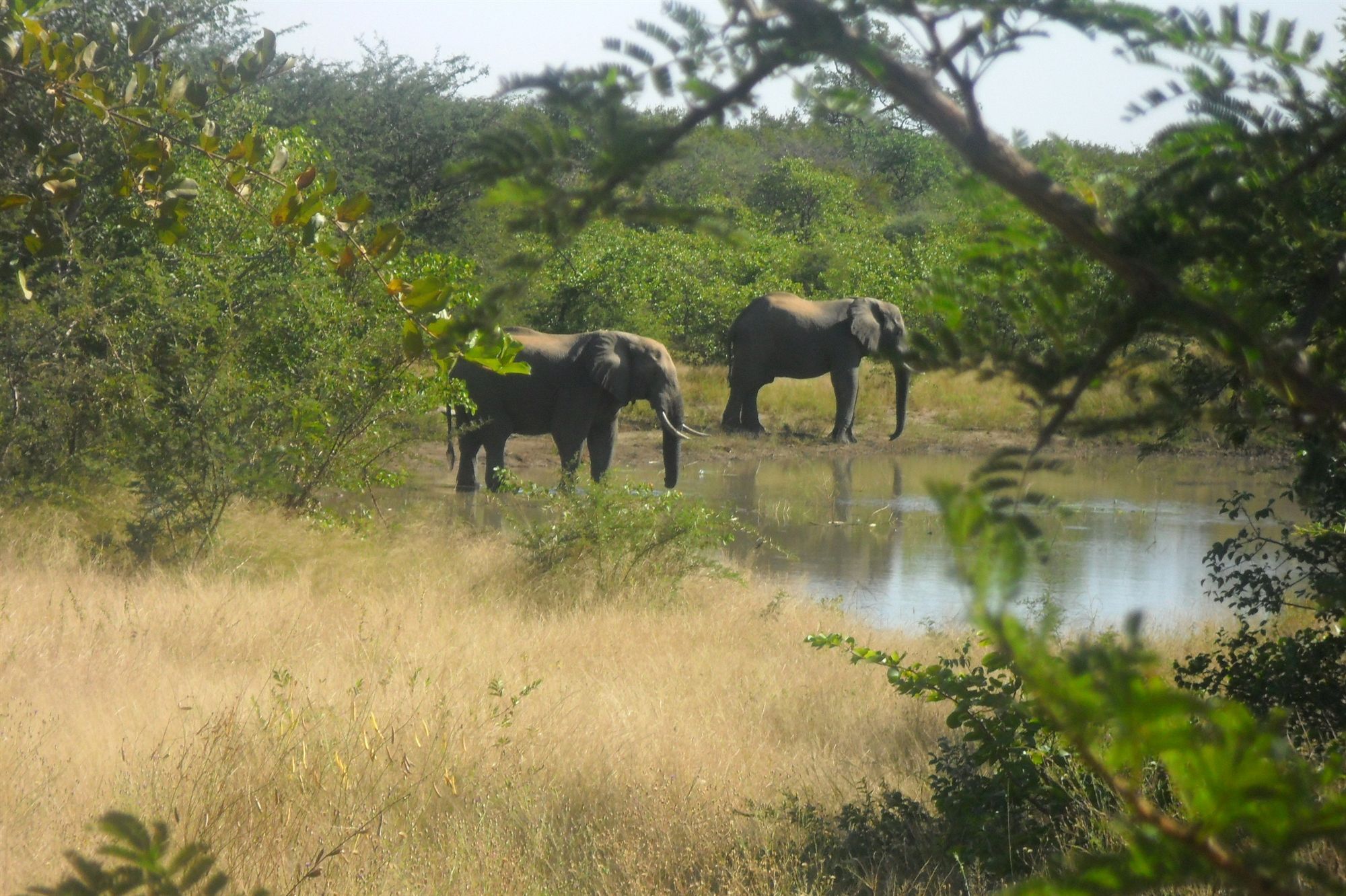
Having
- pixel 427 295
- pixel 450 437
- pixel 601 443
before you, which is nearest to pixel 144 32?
pixel 427 295

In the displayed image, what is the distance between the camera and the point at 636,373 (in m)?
14.4

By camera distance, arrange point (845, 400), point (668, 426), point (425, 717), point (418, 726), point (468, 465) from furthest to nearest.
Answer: point (845, 400) → point (468, 465) → point (668, 426) → point (425, 717) → point (418, 726)

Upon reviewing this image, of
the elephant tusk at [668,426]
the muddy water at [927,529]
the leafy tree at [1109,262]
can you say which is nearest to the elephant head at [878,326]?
the muddy water at [927,529]

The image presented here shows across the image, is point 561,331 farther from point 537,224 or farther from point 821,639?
point 537,224

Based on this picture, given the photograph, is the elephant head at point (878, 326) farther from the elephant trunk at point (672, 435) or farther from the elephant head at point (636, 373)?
the elephant head at point (636, 373)

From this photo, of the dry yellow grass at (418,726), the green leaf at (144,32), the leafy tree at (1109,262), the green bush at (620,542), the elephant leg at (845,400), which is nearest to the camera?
the leafy tree at (1109,262)

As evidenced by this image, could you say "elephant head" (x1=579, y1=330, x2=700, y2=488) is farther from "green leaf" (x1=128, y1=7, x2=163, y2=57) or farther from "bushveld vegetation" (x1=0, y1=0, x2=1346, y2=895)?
"green leaf" (x1=128, y1=7, x2=163, y2=57)

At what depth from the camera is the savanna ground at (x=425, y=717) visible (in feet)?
12.1

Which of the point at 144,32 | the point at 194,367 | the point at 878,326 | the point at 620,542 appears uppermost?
the point at 878,326

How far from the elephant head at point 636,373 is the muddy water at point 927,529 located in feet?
3.86

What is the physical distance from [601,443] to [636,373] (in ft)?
3.09

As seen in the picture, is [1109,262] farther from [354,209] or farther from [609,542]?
[609,542]

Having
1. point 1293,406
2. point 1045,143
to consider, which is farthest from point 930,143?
point 1293,406

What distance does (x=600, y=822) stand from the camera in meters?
4.07
